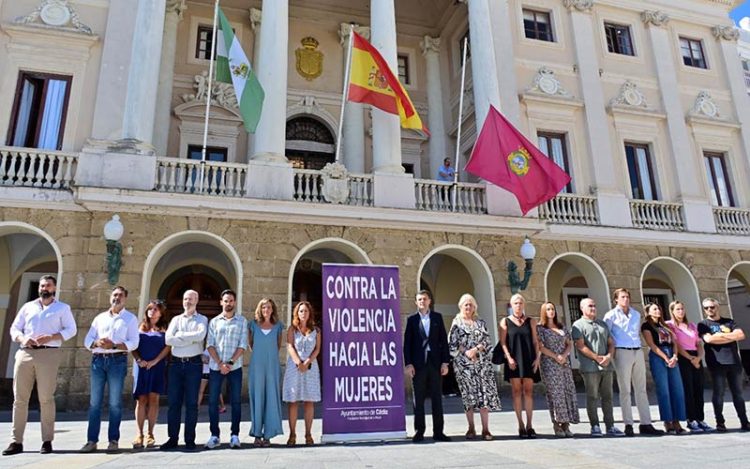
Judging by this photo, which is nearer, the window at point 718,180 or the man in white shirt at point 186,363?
the man in white shirt at point 186,363

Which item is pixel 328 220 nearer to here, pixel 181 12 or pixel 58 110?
pixel 58 110

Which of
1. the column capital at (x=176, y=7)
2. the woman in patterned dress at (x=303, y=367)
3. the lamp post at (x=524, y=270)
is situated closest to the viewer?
the woman in patterned dress at (x=303, y=367)

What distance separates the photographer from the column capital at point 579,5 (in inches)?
682

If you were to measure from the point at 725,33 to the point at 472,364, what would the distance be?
1872cm

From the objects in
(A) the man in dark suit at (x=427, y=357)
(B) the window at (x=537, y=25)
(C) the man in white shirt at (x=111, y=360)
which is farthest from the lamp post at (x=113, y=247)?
(B) the window at (x=537, y=25)

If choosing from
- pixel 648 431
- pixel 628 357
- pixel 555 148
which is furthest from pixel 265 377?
pixel 555 148

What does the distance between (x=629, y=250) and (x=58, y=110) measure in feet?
51.0

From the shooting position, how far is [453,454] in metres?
5.69

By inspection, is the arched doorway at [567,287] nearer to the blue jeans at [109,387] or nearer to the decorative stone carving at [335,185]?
the decorative stone carving at [335,185]

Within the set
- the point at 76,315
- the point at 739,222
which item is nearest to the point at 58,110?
the point at 76,315

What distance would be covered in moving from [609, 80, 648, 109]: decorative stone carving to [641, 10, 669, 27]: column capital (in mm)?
2624

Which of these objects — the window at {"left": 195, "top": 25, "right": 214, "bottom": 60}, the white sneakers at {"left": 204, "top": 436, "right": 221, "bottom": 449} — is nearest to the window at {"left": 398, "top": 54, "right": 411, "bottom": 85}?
the window at {"left": 195, "top": 25, "right": 214, "bottom": 60}

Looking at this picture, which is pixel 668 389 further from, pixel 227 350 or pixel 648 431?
pixel 227 350

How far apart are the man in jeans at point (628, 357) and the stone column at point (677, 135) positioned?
1030 centimetres
